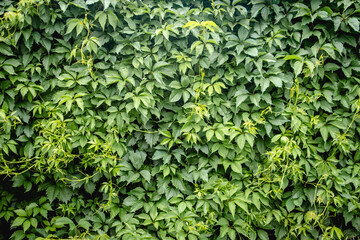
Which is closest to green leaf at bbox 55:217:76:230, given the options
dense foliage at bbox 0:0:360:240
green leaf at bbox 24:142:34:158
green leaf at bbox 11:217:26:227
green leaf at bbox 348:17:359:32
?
dense foliage at bbox 0:0:360:240

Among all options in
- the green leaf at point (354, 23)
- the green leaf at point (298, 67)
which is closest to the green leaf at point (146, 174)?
the green leaf at point (298, 67)

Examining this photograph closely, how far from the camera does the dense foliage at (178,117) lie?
7.06 ft

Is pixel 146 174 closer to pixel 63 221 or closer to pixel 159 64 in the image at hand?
pixel 63 221

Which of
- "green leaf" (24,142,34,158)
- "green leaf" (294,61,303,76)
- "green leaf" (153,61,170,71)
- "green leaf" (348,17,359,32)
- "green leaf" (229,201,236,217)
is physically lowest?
"green leaf" (229,201,236,217)

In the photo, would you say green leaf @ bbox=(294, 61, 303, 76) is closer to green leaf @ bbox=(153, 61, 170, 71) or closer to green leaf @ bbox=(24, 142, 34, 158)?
green leaf @ bbox=(153, 61, 170, 71)

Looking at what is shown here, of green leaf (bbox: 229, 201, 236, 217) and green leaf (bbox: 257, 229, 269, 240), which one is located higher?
green leaf (bbox: 229, 201, 236, 217)

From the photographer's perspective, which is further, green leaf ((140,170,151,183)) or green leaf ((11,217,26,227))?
green leaf ((140,170,151,183))

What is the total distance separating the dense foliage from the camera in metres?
2.15

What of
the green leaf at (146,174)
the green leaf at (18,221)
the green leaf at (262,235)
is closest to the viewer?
the green leaf at (18,221)

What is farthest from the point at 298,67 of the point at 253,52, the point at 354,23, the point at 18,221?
the point at 18,221

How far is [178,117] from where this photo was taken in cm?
227

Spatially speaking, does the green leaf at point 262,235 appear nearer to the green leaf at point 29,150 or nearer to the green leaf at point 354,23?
the green leaf at point 354,23

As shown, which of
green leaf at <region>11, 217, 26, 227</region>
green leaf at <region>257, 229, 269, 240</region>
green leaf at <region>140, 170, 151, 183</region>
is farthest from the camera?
green leaf at <region>257, 229, 269, 240</region>

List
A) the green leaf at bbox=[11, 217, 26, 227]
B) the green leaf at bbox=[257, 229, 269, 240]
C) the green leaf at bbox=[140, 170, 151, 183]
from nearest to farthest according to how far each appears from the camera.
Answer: the green leaf at bbox=[11, 217, 26, 227]
the green leaf at bbox=[140, 170, 151, 183]
the green leaf at bbox=[257, 229, 269, 240]
